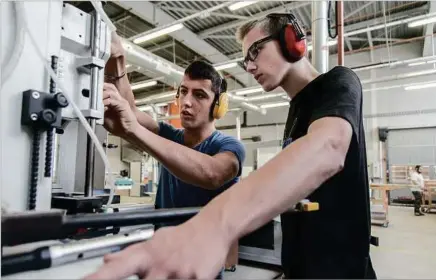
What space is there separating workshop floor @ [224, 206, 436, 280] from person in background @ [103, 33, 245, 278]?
1.50 metres

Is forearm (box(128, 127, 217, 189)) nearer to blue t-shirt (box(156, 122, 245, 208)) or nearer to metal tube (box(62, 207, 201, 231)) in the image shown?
blue t-shirt (box(156, 122, 245, 208))

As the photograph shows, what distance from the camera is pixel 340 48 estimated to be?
173 cm

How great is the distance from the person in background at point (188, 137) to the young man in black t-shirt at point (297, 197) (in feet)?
0.93

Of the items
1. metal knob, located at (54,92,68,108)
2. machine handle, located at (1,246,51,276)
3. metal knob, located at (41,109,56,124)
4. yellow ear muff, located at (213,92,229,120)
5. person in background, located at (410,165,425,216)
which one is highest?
yellow ear muff, located at (213,92,229,120)

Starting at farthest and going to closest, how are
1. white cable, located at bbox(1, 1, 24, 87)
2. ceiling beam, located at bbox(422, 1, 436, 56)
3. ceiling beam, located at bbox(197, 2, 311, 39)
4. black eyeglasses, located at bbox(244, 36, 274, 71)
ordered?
ceiling beam, located at bbox(422, 1, 436, 56) < ceiling beam, located at bbox(197, 2, 311, 39) < black eyeglasses, located at bbox(244, 36, 274, 71) < white cable, located at bbox(1, 1, 24, 87)

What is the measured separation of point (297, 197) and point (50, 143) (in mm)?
448

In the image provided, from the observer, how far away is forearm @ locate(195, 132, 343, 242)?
1.25 ft

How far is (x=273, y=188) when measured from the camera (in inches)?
16.4

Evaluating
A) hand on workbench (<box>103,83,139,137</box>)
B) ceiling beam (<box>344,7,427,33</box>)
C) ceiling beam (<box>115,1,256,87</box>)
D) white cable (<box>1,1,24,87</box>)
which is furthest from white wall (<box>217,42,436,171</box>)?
white cable (<box>1,1,24,87</box>)

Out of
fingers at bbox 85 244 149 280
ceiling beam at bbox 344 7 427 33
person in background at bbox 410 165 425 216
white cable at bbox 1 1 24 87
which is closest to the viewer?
fingers at bbox 85 244 149 280

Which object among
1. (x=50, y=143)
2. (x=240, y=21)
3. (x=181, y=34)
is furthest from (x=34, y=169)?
(x=181, y=34)

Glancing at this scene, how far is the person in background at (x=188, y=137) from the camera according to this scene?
0.88 m

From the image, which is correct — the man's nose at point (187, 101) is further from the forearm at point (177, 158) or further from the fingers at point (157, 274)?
the fingers at point (157, 274)

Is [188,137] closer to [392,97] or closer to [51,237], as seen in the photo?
[51,237]
